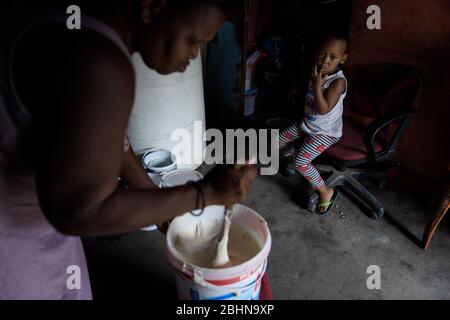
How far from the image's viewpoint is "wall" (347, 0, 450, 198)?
2398 millimetres

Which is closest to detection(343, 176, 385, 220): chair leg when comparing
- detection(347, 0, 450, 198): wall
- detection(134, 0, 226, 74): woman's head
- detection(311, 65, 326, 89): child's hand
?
detection(347, 0, 450, 198): wall

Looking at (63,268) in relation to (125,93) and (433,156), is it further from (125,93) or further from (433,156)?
(433,156)

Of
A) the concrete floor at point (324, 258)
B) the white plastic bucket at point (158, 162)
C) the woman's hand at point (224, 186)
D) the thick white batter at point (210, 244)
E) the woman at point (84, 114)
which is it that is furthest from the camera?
the white plastic bucket at point (158, 162)

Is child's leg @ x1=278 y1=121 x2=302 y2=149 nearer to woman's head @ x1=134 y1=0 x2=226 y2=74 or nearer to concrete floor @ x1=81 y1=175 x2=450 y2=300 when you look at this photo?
concrete floor @ x1=81 y1=175 x2=450 y2=300

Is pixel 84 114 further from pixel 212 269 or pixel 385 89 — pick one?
pixel 385 89

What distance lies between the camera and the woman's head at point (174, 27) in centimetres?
85

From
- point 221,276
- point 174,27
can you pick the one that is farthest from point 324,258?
point 174,27

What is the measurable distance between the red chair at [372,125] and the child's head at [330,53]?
1.16ft

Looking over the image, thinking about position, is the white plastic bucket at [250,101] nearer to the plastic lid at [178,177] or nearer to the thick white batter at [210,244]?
the plastic lid at [178,177]

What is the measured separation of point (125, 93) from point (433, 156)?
2.57 metres

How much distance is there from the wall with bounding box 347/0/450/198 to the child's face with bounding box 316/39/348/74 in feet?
1.33

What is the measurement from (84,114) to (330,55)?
6.50 ft

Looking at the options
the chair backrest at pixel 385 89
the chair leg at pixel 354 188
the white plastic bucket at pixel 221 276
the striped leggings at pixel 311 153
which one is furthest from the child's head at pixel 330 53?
the white plastic bucket at pixel 221 276
